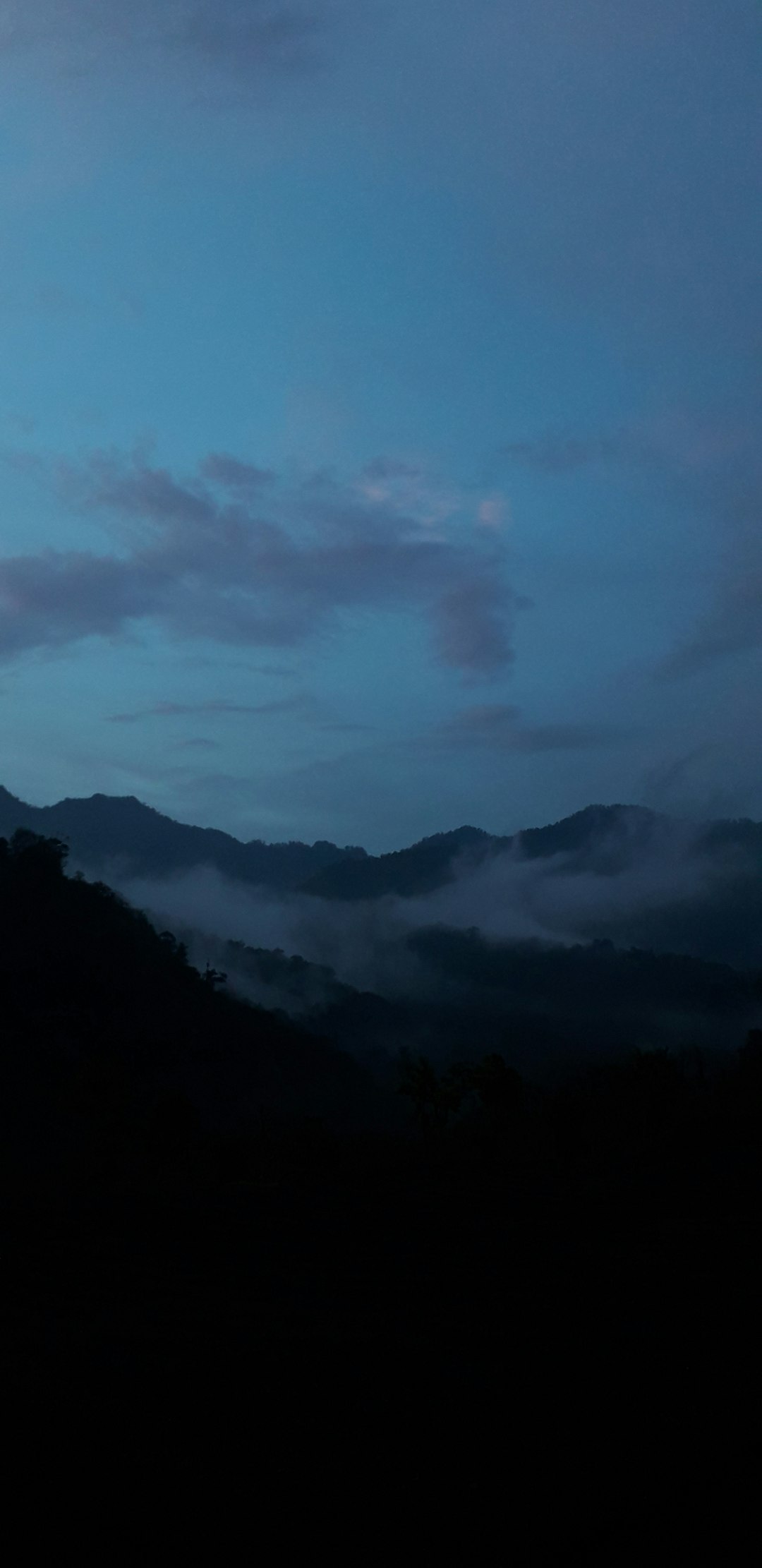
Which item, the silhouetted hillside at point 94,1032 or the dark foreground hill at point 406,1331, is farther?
the silhouetted hillside at point 94,1032

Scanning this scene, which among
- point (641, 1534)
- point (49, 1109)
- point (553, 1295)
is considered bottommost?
point (49, 1109)

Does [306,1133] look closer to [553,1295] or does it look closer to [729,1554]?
[553,1295]

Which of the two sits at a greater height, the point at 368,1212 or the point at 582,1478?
the point at 582,1478

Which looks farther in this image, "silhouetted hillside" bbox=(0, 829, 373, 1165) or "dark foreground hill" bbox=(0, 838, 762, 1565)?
"silhouetted hillside" bbox=(0, 829, 373, 1165)

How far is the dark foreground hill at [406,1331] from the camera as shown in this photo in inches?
837

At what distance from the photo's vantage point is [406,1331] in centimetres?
3775

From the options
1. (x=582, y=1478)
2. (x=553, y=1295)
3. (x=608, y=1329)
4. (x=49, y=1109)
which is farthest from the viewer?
(x=49, y=1109)

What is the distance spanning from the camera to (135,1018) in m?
181

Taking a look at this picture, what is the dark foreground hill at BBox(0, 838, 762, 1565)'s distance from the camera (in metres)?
21.3

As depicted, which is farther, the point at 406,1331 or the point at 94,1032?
the point at 94,1032

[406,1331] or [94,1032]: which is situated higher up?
[406,1331]

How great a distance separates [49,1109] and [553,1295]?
103 metres

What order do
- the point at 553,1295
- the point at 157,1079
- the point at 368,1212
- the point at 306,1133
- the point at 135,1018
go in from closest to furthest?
the point at 553,1295 → the point at 368,1212 → the point at 306,1133 → the point at 157,1079 → the point at 135,1018

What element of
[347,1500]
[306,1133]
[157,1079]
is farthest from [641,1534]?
[157,1079]
